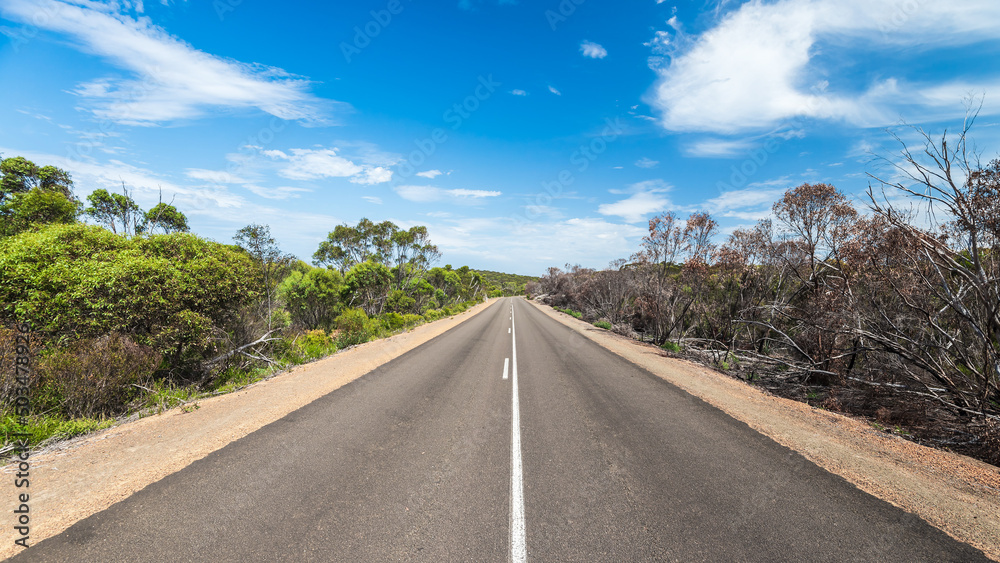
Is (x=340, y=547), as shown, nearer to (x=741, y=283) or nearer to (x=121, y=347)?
(x=121, y=347)

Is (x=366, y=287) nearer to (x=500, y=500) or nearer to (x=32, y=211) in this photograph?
(x=32, y=211)

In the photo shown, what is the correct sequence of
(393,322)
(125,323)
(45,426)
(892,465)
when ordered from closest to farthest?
(892,465) < (45,426) < (125,323) < (393,322)

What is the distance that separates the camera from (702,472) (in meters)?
4.27

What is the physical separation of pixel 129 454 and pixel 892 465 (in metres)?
10.1

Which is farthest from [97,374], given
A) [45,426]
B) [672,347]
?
[672,347]

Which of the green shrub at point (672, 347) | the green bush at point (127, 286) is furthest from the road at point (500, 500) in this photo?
the green shrub at point (672, 347)

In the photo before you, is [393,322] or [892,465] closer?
[892,465]

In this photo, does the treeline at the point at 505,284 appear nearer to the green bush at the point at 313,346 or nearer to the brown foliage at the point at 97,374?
the green bush at the point at 313,346

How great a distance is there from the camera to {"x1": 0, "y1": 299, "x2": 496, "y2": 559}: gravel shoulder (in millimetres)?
3311

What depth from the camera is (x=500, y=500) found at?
143 inches

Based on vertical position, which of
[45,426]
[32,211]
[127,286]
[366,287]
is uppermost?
[32,211]

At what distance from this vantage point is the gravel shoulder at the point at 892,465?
3.38m

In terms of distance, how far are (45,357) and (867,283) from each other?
16.2 meters

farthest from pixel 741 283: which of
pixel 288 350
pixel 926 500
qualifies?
pixel 288 350
